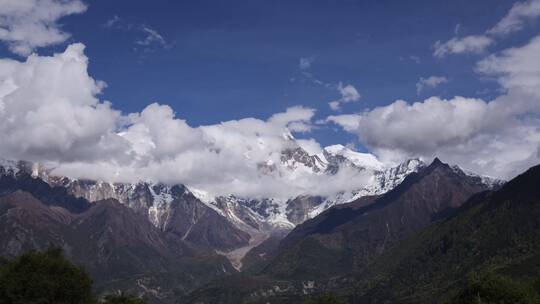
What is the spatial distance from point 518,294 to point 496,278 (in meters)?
8.88

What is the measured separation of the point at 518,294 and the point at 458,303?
17403 mm

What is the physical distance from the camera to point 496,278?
199m

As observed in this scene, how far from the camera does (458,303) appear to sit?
636 ft

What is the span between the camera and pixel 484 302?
7185 inches

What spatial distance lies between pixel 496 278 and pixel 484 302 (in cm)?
1926

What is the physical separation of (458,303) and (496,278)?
611 inches

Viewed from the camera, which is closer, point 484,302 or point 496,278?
point 484,302

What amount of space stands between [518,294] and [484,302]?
16047 millimetres

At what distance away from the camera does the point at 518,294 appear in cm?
19188
